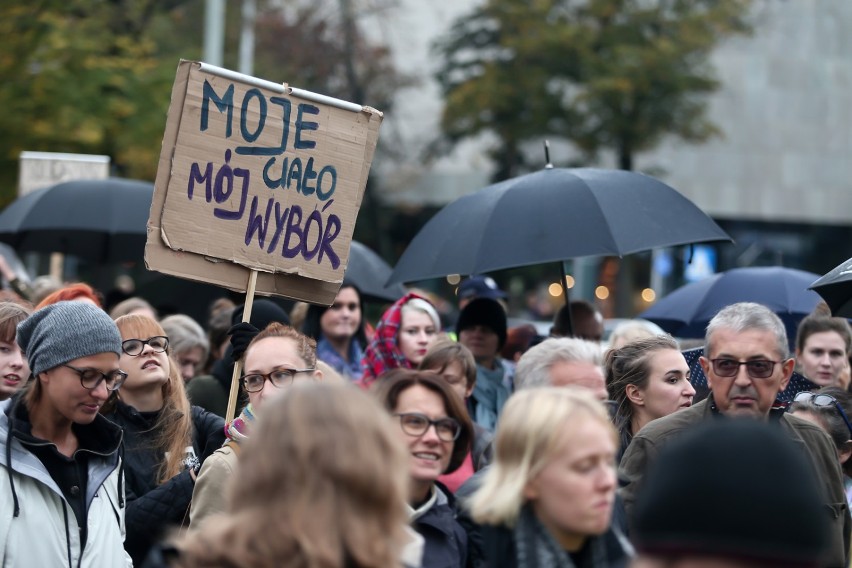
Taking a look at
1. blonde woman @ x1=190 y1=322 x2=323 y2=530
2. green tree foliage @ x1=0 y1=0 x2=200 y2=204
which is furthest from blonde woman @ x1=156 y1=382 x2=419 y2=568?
green tree foliage @ x1=0 y1=0 x2=200 y2=204

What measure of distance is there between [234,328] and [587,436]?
7.80ft

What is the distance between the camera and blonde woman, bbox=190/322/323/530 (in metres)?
4.46

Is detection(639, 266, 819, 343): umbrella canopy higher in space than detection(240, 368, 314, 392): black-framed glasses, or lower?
higher

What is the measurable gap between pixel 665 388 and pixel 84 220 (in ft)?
18.6

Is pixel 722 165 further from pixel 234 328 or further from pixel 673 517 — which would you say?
pixel 673 517

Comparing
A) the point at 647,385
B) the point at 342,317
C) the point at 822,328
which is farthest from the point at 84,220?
the point at 647,385

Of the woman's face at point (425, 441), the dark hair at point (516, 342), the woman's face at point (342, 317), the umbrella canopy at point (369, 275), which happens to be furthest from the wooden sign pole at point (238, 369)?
the dark hair at point (516, 342)

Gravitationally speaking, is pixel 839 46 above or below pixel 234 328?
above

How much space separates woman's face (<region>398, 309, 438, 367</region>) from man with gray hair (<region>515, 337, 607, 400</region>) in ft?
8.65

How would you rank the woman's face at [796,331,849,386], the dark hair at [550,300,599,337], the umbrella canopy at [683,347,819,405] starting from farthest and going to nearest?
the dark hair at [550,300,599,337] < the woman's face at [796,331,849,386] < the umbrella canopy at [683,347,819,405]

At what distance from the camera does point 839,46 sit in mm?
41656

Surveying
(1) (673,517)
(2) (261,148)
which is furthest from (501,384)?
(1) (673,517)

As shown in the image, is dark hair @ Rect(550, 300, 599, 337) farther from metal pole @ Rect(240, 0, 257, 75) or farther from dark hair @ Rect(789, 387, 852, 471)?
metal pole @ Rect(240, 0, 257, 75)

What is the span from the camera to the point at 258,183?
18.6 ft
